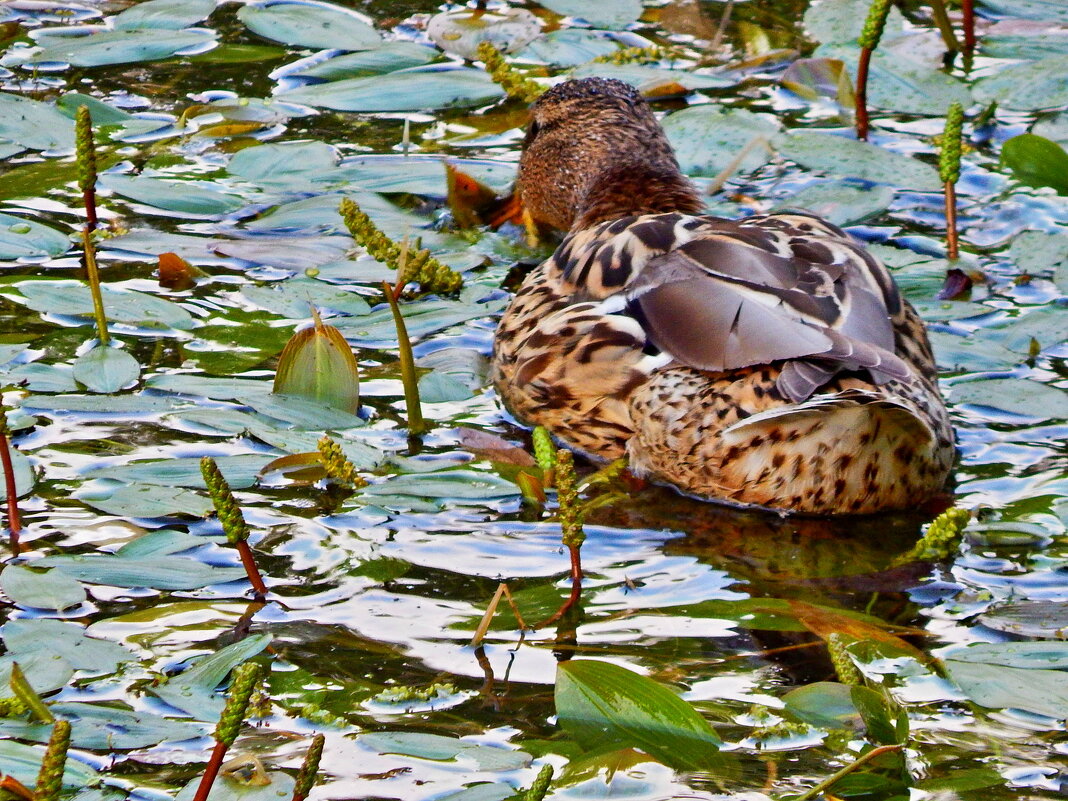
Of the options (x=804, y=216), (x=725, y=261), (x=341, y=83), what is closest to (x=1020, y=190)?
(x=804, y=216)

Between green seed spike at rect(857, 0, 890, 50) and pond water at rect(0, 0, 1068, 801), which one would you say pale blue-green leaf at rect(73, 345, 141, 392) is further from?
green seed spike at rect(857, 0, 890, 50)

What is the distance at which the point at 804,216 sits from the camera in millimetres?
5176

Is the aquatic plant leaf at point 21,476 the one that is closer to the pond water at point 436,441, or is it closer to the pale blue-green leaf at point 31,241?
the pond water at point 436,441

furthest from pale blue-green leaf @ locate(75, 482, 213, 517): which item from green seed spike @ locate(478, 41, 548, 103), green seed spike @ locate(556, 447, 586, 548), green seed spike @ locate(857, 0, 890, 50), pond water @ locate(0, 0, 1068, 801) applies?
green seed spike @ locate(857, 0, 890, 50)

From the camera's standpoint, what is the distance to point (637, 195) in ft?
18.9

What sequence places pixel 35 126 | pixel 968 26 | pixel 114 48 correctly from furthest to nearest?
pixel 968 26
pixel 114 48
pixel 35 126

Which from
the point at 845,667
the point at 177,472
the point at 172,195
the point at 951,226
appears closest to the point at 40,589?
the point at 177,472

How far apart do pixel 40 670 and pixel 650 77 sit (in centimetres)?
461

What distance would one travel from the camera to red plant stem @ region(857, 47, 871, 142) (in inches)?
253

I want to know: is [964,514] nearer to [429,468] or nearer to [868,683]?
[868,683]

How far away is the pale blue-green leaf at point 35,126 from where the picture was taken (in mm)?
6293

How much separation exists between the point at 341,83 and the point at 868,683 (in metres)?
4.32

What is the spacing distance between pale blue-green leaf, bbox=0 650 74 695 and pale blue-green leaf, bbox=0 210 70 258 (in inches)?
100.0

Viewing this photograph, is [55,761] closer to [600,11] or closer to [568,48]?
[568,48]
